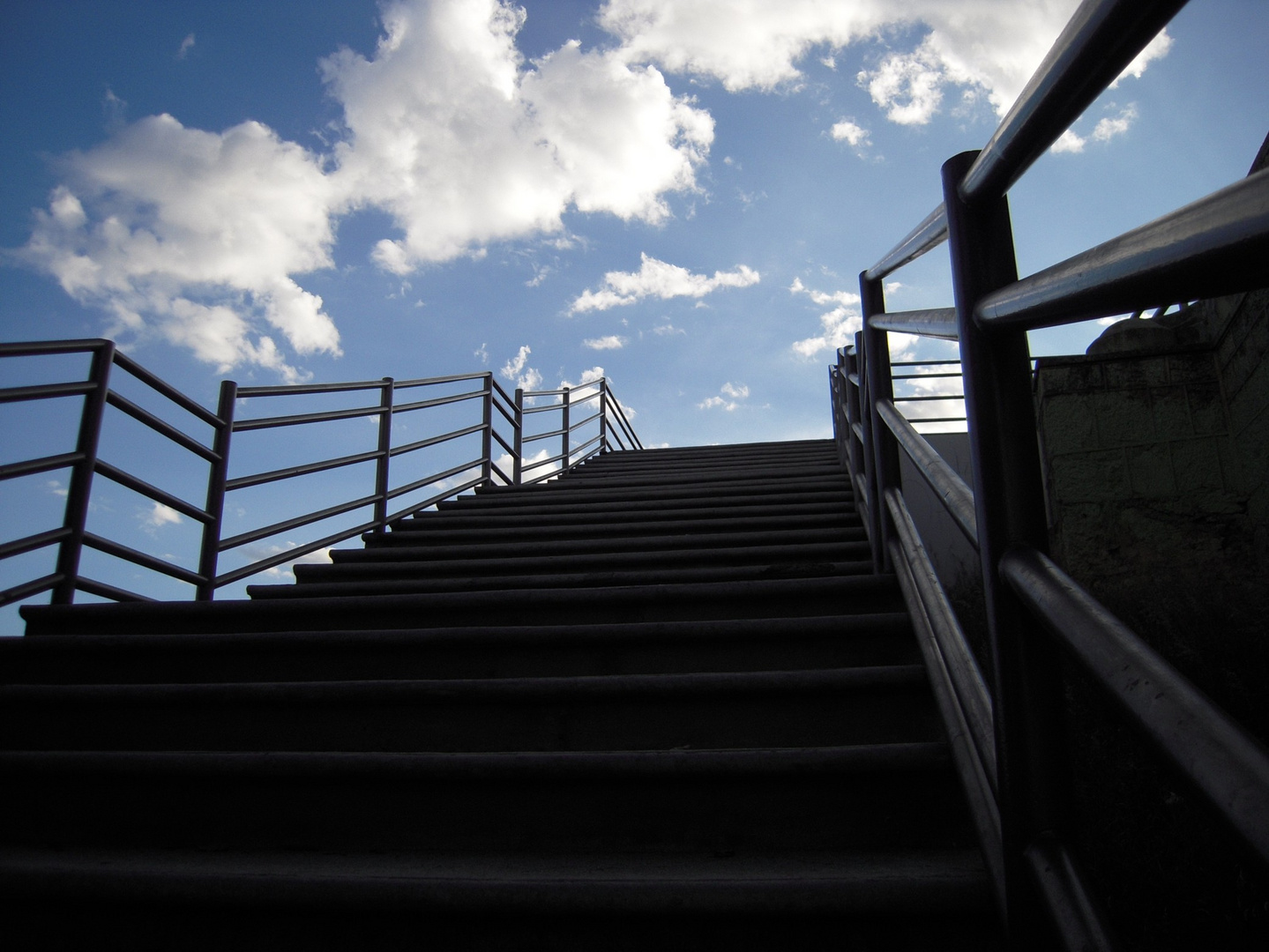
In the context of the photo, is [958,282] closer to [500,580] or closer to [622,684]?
[622,684]

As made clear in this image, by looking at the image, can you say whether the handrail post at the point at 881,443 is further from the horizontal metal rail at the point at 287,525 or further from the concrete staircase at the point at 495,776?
the horizontal metal rail at the point at 287,525

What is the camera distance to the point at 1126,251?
1.99ft

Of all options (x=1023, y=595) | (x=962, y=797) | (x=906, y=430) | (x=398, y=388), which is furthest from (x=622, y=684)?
(x=398, y=388)

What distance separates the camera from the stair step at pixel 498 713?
5.12ft

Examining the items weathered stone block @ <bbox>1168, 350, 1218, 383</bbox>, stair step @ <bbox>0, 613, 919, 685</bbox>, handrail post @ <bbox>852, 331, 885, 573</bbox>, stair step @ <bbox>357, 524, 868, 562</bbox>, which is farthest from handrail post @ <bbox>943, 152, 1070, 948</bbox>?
weathered stone block @ <bbox>1168, 350, 1218, 383</bbox>

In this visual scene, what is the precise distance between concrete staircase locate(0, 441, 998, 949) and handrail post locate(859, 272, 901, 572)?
0.16m

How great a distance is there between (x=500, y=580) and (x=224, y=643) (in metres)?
0.86

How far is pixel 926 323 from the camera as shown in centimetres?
133

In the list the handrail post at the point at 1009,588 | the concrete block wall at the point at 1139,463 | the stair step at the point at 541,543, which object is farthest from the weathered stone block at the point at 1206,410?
the handrail post at the point at 1009,588

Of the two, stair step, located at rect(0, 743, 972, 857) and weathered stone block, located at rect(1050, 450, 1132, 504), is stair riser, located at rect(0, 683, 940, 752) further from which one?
weathered stone block, located at rect(1050, 450, 1132, 504)

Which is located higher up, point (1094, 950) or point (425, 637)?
point (425, 637)

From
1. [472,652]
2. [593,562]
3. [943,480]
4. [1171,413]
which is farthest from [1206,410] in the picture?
[472,652]

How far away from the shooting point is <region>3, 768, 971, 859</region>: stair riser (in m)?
1.32

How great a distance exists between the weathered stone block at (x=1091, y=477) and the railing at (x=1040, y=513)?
2860 millimetres
